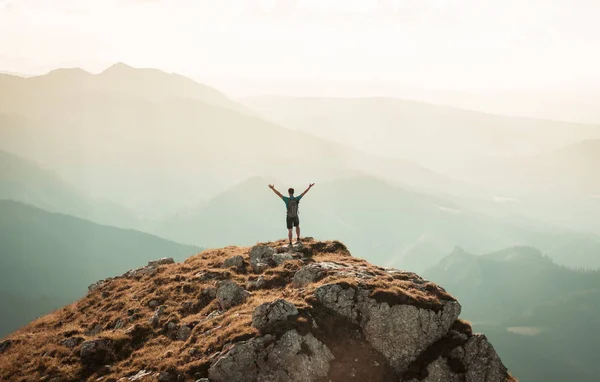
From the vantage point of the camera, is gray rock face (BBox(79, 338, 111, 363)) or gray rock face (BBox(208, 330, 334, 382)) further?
gray rock face (BBox(79, 338, 111, 363))

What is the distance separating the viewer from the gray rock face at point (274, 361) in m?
23.8

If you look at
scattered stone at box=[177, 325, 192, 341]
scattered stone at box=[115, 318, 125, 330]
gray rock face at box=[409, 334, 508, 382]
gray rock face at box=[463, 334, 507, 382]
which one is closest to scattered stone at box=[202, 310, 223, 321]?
scattered stone at box=[177, 325, 192, 341]

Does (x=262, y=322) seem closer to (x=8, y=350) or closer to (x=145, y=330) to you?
(x=145, y=330)

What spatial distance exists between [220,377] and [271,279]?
416 inches

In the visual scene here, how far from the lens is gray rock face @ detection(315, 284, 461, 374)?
86.6 feet

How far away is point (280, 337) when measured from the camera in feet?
81.9

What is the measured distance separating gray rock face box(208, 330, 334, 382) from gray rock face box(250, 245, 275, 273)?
11393 millimetres

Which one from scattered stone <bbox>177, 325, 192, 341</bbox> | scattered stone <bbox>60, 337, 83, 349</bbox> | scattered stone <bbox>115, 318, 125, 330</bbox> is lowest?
scattered stone <bbox>60, 337, 83, 349</bbox>

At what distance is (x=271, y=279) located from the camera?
3353 cm

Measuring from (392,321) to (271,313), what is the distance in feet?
23.4

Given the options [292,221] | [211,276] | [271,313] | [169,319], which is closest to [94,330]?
[169,319]

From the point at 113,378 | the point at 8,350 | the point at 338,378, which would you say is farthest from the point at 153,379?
the point at 8,350

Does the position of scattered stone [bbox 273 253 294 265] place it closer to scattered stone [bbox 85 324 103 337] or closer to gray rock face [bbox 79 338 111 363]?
gray rock face [bbox 79 338 111 363]

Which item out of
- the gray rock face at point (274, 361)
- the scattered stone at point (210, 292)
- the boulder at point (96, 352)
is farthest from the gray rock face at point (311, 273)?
→ the boulder at point (96, 352)
